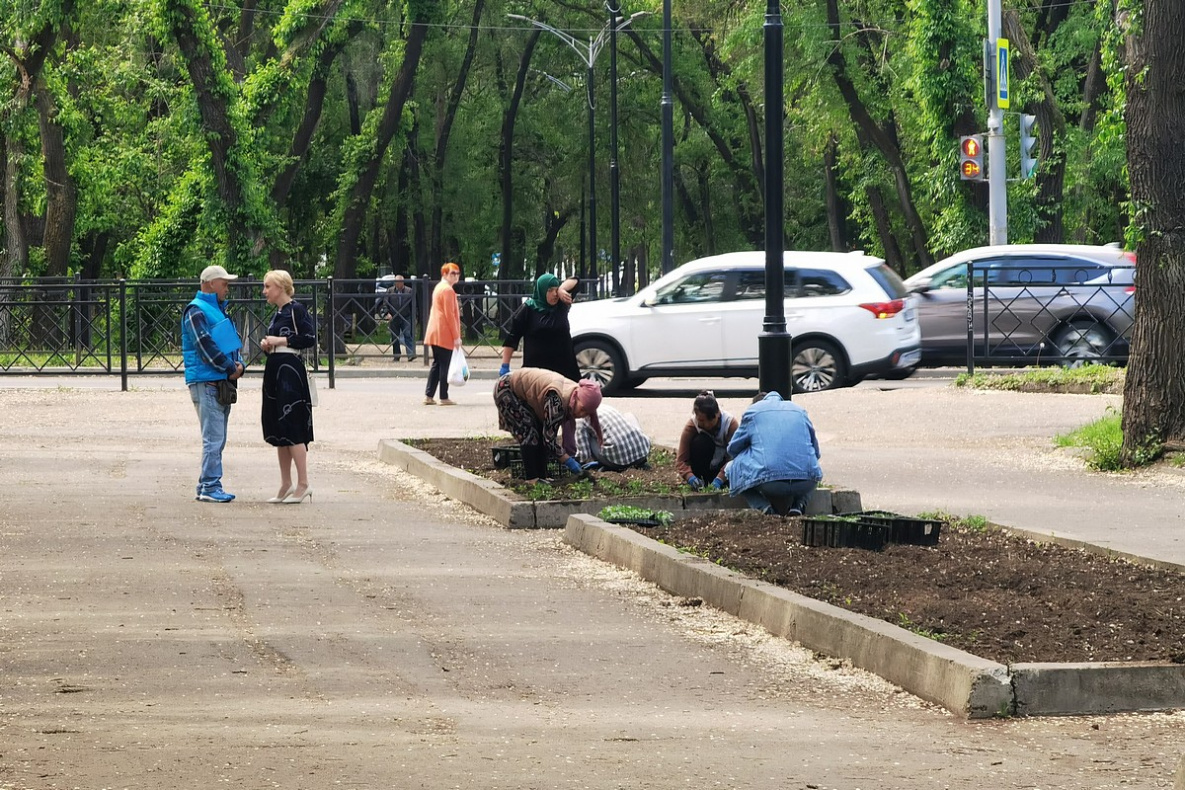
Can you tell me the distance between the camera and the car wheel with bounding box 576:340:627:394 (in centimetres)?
2447

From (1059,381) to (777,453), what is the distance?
11273mm

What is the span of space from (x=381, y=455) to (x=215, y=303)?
380 cm

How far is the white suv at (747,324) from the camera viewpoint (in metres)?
23.7

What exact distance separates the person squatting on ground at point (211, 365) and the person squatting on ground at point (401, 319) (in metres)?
19.5

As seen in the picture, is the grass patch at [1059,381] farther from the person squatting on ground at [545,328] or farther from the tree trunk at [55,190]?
the tree trunk at [55,190]

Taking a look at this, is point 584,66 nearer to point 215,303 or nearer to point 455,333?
point 455,333

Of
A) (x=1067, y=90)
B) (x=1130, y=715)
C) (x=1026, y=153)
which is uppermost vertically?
(x=1067, y=90)

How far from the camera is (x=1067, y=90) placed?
39750 millimetres

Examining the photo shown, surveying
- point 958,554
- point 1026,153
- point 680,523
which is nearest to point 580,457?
point 680,523

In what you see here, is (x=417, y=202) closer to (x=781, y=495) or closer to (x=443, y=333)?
(x=443, y=333)

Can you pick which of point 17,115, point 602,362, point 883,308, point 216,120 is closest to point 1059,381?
point 883,308

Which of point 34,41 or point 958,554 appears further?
point 34,41

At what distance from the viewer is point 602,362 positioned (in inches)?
964

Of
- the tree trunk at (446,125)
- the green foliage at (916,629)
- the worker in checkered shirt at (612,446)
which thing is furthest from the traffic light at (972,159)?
the tree trunk at (446,125)
